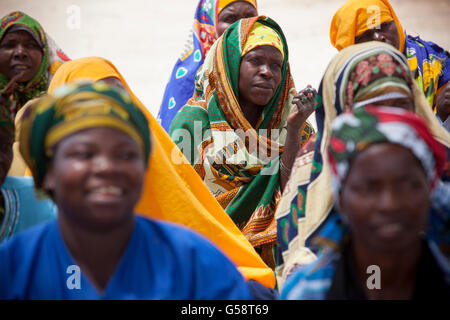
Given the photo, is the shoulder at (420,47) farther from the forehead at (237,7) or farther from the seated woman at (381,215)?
the seated woman at (381,215)

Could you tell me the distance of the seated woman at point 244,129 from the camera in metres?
4.55

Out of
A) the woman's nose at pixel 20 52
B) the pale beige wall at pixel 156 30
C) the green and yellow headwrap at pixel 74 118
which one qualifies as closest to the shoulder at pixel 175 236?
the green and yellow headwrap at pixel 74 118

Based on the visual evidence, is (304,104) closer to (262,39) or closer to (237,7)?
(262,39)

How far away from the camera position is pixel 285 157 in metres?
4.38

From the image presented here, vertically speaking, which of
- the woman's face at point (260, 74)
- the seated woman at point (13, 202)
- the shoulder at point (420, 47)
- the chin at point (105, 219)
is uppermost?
the shoulder at point (420, 47)

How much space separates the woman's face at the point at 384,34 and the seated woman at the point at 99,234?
348 cm

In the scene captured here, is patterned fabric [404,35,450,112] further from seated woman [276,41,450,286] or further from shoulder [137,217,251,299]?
shoulder [137,217,251,299]

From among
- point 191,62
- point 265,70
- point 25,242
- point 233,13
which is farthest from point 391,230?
point 191,62

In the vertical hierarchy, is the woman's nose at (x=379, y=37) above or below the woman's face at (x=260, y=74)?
above

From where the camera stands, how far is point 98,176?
1.91 meters

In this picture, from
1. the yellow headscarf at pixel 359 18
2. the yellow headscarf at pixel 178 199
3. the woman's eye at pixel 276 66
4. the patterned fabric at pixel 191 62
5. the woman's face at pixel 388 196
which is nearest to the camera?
the woman's face at pixel 388 196

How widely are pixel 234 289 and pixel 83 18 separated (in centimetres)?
763

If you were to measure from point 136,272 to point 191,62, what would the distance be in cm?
516

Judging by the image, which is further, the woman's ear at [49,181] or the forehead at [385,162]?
the woman's ear at [49,181]
